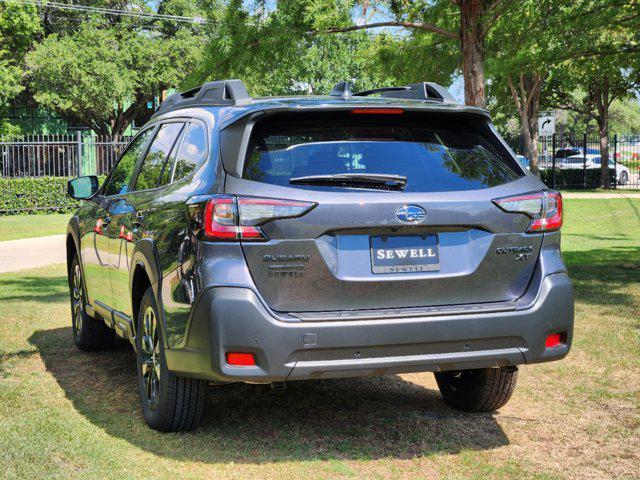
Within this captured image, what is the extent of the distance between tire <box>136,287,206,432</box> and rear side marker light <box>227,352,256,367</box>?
64 cm

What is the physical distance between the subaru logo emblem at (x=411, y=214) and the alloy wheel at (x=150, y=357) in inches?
57.6

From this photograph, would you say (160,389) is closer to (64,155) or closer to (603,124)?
(64,155)

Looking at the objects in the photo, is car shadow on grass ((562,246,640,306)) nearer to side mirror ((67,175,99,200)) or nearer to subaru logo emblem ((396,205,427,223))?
side mirror ((67,175,99,200))

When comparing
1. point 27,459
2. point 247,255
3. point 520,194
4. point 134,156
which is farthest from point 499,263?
point 134,156

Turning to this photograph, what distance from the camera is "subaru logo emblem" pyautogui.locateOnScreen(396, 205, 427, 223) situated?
14.4 ft

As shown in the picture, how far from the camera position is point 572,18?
11.9 m

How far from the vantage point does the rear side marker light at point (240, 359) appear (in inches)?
168

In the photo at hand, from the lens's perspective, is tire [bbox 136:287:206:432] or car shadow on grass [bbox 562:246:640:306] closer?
tire [bbox 136:287:206:432]

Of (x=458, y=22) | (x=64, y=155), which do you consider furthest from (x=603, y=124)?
(x=458, y=22)

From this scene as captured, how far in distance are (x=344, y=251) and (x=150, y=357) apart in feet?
4.90

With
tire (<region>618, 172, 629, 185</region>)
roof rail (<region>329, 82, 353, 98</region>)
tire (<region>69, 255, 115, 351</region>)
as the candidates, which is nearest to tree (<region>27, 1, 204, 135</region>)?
tire (<region>618, 172, 629, 185</region>)

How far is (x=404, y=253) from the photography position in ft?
14.4

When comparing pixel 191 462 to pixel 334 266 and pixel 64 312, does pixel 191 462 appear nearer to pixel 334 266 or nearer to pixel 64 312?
pixel 334 266

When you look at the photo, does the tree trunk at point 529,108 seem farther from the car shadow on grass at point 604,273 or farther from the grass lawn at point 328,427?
the grass lawn at point 328,427
